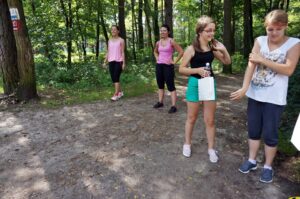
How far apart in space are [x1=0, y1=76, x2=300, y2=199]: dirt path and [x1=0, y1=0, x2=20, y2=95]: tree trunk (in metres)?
1.09

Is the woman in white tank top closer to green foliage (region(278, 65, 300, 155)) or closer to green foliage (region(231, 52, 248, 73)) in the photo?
green foliage (region(278, 65, 300, 155))

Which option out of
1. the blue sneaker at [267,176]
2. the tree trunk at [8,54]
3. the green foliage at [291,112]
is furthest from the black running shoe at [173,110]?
the tree trunk at [8,54]

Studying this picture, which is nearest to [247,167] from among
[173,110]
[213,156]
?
[213,156]

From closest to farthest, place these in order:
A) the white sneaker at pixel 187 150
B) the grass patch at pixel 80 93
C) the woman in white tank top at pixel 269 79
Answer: the woman in white tank top at pixel 269 79 < the white sneaker at pixel 187 150 < the grass patch at pixel 80 93

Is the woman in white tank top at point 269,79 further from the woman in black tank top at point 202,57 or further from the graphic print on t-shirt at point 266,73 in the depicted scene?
the woman in black tank top at point 202,57

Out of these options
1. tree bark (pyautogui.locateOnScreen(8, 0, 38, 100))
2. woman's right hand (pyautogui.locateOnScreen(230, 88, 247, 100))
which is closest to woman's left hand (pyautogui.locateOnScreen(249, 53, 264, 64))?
woman's right hand (pyautogui.locateOnScreen(230, 88, 247, 100))

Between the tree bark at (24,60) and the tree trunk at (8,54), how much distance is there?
38cm

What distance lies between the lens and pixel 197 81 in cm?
414

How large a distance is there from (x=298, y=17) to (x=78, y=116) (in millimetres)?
17287

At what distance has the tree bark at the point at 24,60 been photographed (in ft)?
23.8

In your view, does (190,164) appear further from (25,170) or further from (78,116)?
(78,116)

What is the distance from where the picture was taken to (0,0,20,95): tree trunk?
305 inches

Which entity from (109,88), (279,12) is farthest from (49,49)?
(279,12)

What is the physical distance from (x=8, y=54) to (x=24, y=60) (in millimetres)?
698
